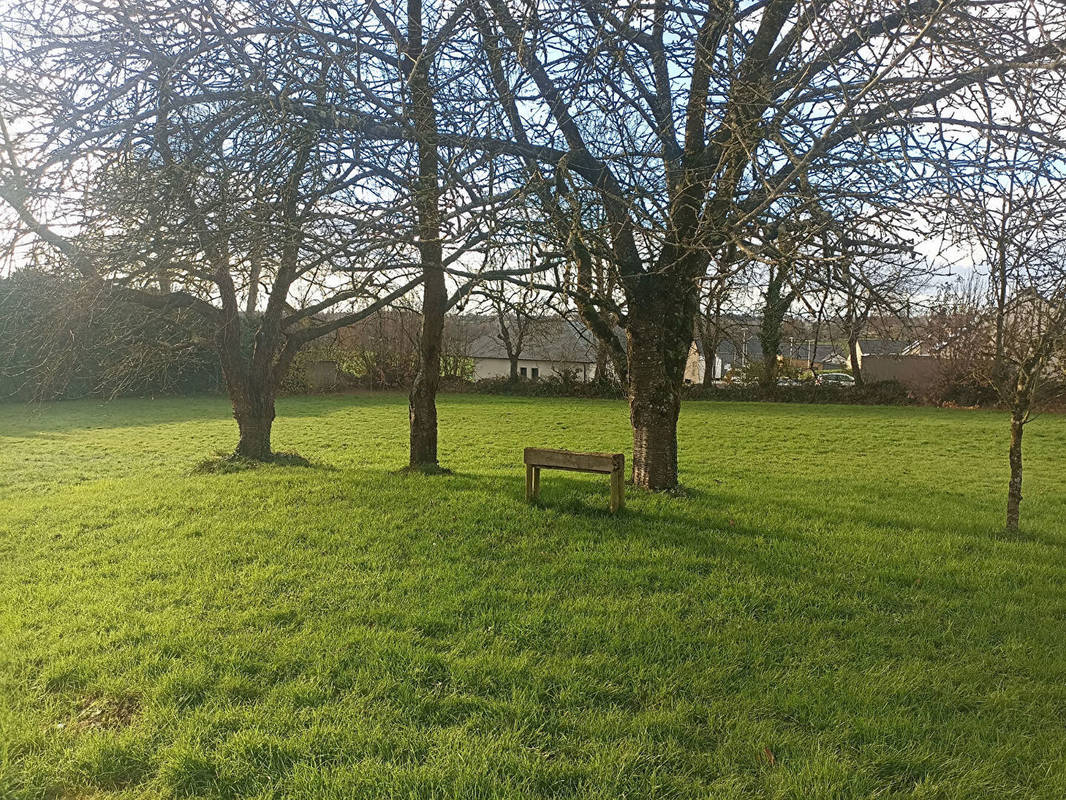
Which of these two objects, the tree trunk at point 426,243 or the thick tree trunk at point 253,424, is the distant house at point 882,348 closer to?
the tree trunk at point 426,243

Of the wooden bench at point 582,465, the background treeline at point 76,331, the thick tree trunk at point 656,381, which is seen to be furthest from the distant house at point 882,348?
the background treeline at point 76,331

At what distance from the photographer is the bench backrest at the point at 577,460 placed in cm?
695

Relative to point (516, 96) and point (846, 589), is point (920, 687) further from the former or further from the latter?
point (516, 96)

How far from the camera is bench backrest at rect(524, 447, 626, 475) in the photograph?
6.95m

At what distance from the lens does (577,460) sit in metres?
7.23

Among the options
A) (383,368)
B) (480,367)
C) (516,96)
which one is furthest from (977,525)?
(480,367)

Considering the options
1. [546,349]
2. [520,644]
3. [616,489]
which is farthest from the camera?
[546,349]

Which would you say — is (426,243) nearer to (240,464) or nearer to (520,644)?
(520,644)

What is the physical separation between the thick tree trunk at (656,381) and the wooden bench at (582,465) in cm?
107

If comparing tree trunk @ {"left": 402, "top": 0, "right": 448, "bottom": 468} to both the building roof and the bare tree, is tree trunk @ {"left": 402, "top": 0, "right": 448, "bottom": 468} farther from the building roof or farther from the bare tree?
the building roof

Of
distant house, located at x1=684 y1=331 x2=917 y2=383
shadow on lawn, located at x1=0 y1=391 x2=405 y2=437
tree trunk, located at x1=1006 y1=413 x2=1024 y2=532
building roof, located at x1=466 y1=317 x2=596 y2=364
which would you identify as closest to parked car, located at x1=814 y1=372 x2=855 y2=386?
distant house, located at x1=684 y1=331 x2=917 y2=383

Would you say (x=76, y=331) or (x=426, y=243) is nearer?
(x=426, y=243)

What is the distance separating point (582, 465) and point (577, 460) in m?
0.09

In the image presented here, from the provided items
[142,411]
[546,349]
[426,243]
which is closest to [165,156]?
[426,243]
